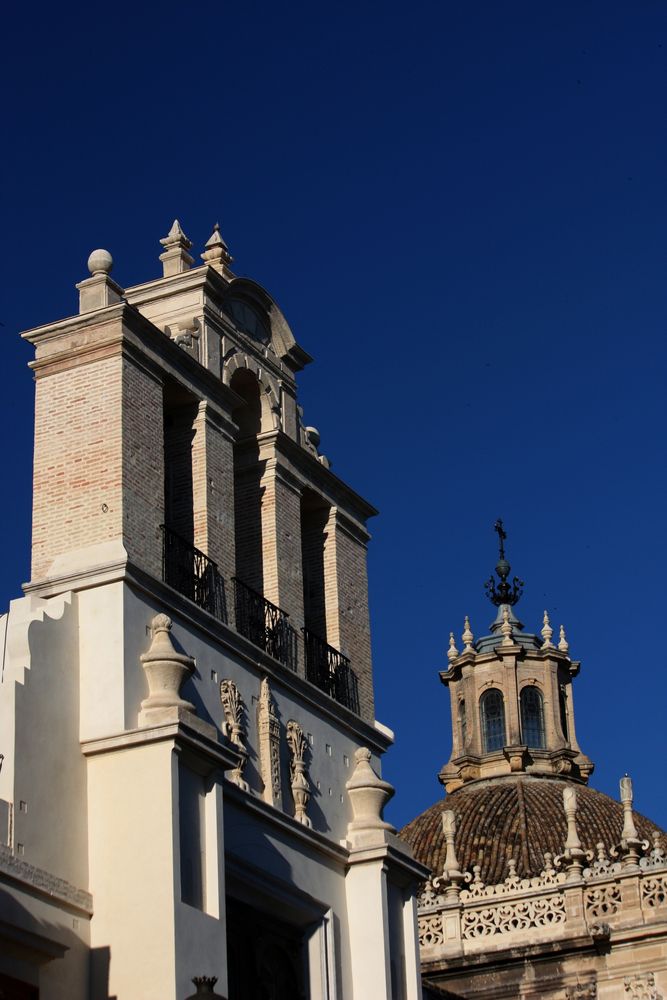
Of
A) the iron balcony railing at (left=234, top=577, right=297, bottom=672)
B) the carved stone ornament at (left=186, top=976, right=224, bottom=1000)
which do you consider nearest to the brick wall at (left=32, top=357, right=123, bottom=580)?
the iron balcony railing at (left=234, top=577, right=297, bottom=672)

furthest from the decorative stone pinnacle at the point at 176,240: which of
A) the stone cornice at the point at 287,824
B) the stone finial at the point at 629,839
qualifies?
→ the stone finial at the point at 629,839

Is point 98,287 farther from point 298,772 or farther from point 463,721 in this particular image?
point 463,721

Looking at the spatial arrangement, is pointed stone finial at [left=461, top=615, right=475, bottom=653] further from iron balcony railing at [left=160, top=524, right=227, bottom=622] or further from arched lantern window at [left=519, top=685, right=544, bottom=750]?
iron balcony railing at [left=160, top=524, right=227, bottom=622]

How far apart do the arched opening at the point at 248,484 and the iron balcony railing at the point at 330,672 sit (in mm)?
1003

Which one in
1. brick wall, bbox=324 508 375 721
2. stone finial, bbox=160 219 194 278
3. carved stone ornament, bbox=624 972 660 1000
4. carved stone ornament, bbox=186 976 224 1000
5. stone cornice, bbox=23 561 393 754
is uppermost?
stone finial, bbox=160 219 194 278

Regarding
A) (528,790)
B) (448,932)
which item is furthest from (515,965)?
(528,790)

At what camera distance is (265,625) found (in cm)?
2500

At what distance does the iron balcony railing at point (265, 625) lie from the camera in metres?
24.6

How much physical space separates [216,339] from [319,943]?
23.1 feet

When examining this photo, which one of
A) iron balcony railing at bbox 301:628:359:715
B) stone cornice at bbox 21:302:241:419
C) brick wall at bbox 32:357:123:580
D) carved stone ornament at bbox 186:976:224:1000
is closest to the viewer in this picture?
carved stone ornament at bbox 186:976:224:1000

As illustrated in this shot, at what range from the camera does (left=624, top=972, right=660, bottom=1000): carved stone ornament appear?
Result: 36531mm

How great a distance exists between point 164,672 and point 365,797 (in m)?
4.71

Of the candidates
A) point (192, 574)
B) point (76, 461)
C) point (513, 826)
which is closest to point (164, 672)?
point (192, 574)

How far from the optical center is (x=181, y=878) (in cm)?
2066
